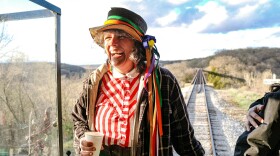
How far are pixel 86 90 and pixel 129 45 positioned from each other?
388mm

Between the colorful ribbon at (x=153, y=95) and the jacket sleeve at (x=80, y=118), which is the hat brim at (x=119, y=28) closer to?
the colorful ribbon at (x=153, y=95)

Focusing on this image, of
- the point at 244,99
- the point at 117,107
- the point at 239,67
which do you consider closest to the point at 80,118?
the point at 117,107

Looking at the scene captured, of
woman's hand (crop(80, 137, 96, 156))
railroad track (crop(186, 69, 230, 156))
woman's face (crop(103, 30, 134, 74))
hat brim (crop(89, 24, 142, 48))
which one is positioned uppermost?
hat brim (crop(89, 24, 142, 48))

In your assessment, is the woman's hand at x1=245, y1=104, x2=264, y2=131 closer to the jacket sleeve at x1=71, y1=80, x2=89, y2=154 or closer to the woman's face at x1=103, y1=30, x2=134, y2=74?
the woman's face at x1=103, y1=30, x2=134, y2=74

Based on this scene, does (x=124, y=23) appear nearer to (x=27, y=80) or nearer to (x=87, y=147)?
(x=87, y=147)

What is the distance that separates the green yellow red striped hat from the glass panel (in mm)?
720

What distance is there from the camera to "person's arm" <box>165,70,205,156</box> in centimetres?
193

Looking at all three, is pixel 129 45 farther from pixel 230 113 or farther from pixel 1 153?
pixel 230 113

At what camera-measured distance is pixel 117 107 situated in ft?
6.24

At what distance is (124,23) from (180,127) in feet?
2.33

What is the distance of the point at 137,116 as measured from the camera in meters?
1.85

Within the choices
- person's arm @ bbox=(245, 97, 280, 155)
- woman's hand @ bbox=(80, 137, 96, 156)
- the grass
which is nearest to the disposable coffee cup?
woman's hand @ bbox=(80, 137, 96, 156)

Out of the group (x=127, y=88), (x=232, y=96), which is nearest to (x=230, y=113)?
(x=232, y=96)

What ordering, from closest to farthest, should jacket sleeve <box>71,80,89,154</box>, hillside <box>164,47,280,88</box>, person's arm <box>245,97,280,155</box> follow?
person's arm <box>245,97,280,155</box>, jacket sleeve <box>71,80,89,154</box>, hillside <box>164,47,280,88</box>
